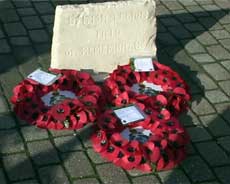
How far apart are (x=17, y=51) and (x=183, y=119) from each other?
2540mm

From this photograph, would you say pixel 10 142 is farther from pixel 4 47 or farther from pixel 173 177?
pixel 4 47

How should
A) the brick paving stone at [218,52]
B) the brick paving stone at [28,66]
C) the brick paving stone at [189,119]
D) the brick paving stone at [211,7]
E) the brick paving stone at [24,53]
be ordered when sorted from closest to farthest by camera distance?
the brick paving stone at [189,119] < the brick paving stone at [28,66] < the brick paving stone at [24,53] < the brick paving stone at [218,52] < the brick paving stone at [211,7]

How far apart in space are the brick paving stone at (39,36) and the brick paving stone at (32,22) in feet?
0.42

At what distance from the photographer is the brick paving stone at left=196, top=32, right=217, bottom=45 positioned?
7845 millimetres

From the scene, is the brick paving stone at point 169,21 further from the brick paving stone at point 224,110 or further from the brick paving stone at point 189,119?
the brick paving stone at point 189,119

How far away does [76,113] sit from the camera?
19.2 feet

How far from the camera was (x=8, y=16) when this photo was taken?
26.0 ft

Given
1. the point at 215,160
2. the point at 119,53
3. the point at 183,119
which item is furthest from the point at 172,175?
the point at 119,53

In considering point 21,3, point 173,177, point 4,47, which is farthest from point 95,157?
point 21,3

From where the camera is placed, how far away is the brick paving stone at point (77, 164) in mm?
5266

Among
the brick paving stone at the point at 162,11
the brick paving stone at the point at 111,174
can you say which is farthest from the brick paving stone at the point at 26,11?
the brick paving stone at the point at 111,174

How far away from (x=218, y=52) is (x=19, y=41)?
2.92 meters

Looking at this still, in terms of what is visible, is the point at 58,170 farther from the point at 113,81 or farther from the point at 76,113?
the point at 113,81

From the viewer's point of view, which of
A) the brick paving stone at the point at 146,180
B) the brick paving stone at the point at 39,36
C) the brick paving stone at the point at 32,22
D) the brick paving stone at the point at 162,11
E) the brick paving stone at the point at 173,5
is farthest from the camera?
the brick paving stone at the point at 173,5
